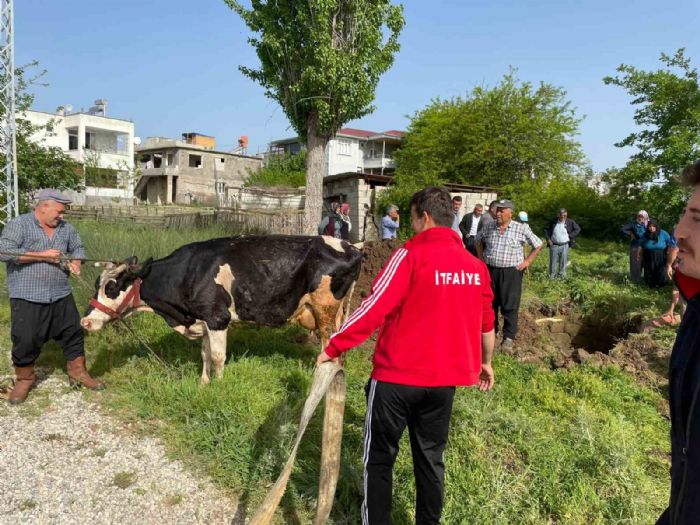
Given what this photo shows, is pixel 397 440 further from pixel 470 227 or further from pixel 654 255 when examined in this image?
pixel 654 255

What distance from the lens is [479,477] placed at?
3.66 m

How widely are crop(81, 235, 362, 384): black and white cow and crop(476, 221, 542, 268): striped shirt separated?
1.90 m

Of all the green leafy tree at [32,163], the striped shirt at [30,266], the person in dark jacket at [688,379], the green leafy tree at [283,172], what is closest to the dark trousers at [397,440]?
the person in dark jacket at [688,379]

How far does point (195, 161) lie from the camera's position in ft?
167

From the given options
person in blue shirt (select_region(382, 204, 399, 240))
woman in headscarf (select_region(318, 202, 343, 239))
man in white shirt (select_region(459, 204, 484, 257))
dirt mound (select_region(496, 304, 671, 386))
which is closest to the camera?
dirt mound (select_region(496, 304, 671, 386))

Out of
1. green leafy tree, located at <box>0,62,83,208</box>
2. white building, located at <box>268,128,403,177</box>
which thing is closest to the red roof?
white building, located at <box>268,128,403,177</box>

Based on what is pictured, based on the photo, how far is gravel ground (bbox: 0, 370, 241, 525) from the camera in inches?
138

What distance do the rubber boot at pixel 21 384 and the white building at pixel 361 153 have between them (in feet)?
134

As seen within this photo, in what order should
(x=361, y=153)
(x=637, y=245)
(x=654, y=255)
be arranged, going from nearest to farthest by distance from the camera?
1. (x=654, y=255)
2. (x=637, y=245)
3. (x=361, y=153)

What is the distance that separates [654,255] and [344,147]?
38199 millimetres

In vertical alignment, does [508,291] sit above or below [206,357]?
above

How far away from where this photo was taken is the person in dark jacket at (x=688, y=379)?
1.43 metres

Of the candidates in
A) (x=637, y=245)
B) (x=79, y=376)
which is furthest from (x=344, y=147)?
(x=79, y=376)

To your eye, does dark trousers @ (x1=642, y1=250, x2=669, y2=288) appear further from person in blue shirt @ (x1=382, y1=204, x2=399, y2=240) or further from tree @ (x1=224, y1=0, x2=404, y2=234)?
tree @ (x1=224, y1=0, x2=404, y2=234)
